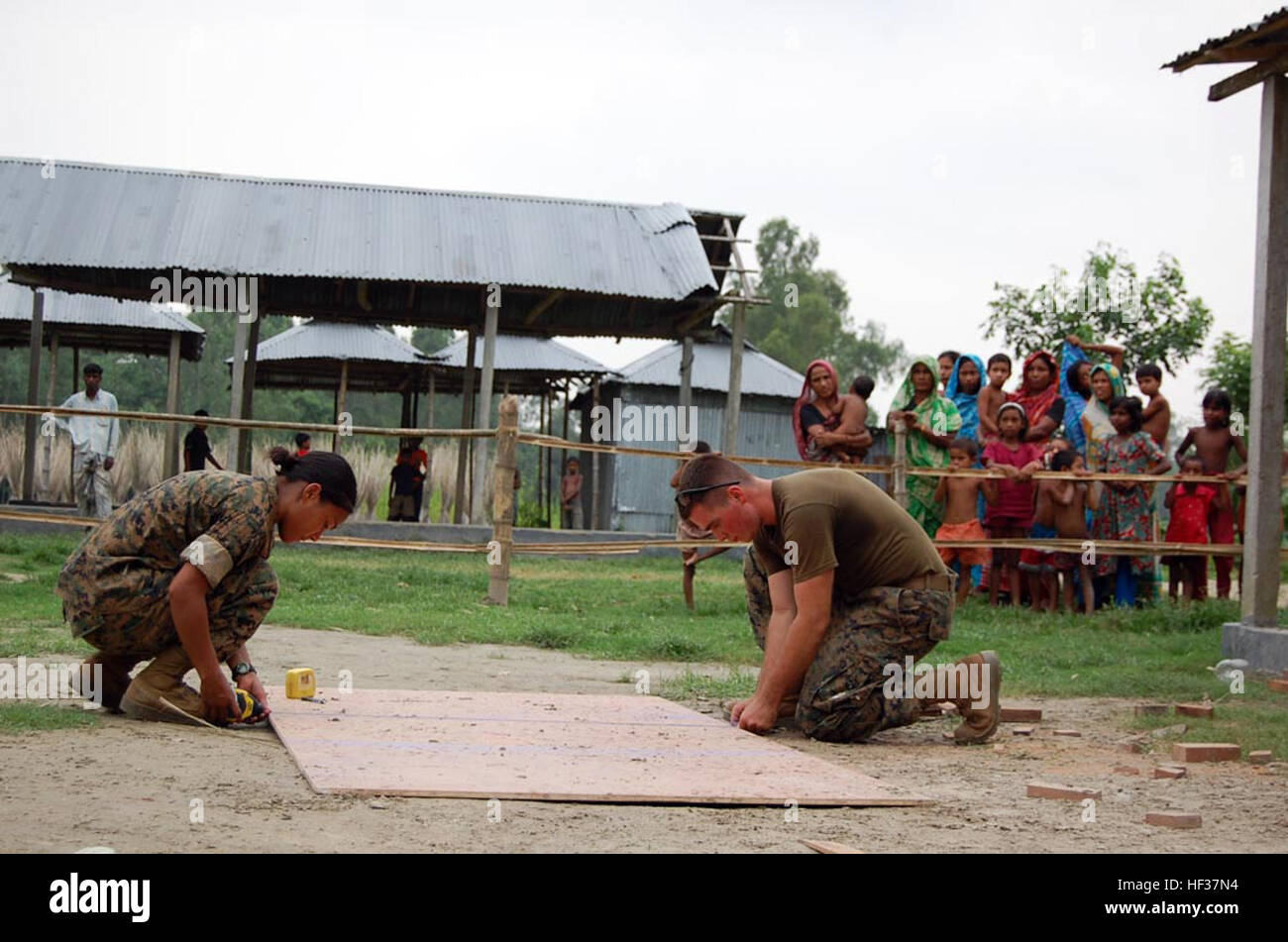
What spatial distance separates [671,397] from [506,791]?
73.8 ft

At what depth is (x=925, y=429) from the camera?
37.0 feet

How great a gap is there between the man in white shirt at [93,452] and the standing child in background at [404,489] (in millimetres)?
4558

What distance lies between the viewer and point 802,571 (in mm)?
5148

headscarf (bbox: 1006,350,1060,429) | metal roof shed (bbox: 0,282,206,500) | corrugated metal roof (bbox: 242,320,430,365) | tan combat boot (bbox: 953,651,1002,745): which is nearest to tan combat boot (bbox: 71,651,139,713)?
tan combat boot (bbox: 953,651,1002,745)

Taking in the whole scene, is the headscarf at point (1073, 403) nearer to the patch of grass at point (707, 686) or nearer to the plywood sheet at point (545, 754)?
the patch of grass at point (707, 686)

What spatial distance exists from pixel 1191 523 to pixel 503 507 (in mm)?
5189

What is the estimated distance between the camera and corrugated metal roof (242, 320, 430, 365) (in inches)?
936

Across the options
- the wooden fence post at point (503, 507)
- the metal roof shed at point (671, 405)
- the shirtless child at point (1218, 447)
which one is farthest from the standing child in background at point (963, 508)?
the metal roof shed at point (671, 405)

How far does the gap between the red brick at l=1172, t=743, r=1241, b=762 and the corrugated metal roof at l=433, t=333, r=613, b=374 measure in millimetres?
20000

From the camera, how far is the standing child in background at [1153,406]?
10.7 m

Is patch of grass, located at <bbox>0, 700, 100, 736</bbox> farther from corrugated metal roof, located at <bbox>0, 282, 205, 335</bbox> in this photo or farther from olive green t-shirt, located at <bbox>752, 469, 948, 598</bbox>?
corrugated metal roof, located at <bbox>0, 282, 205, 335</bbox>

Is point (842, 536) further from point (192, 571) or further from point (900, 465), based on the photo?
point (900, 465)
